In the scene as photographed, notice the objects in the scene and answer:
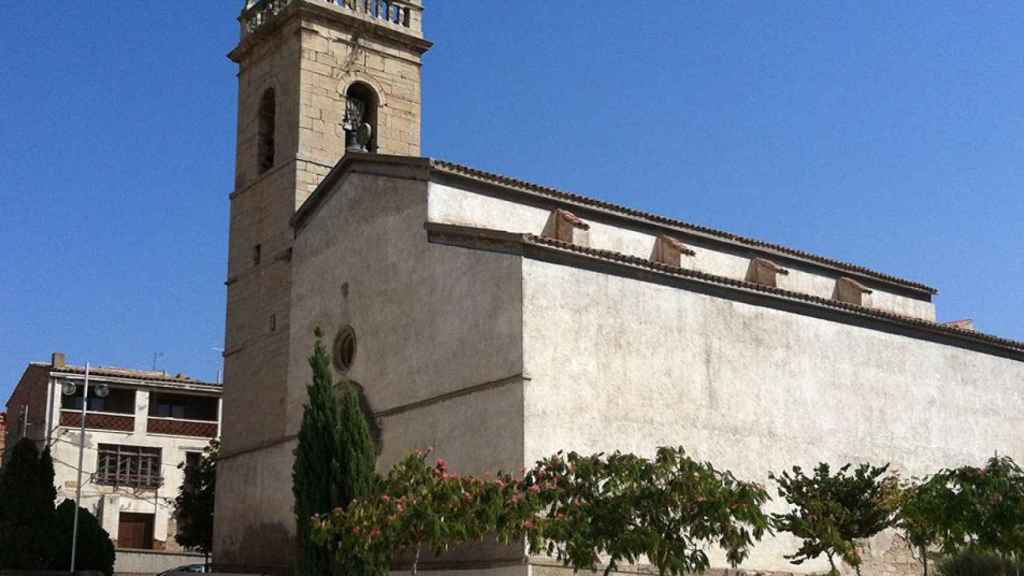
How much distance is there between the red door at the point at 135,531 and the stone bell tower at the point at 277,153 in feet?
56.7

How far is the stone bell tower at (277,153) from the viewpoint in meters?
23.5

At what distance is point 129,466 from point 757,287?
90.5 feet

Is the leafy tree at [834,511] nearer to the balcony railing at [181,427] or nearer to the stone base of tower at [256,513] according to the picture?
the stone base of tower at [256,513]

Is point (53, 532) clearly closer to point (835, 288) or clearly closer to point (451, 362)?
point (451, 362)

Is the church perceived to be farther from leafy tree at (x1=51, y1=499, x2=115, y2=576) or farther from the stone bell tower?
leafy tree at (x1=51, y1=499, x2=115, y2=576)

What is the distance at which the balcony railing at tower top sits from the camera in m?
25.0

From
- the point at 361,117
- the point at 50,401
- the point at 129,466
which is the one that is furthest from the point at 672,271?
the point at 50,401

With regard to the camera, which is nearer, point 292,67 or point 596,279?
point 596,279

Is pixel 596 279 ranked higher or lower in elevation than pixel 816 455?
higher

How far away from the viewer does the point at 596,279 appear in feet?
59.6

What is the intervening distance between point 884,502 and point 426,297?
25.6 feet

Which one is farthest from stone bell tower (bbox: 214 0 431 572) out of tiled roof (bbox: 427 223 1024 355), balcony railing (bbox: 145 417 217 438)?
balcony railing (bbox: 145 417 217 438)

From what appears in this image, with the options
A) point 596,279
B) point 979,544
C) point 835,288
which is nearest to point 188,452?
point 835,288

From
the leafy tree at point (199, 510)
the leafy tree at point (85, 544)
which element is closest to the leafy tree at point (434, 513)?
the leafy tree at point (85, 544)
